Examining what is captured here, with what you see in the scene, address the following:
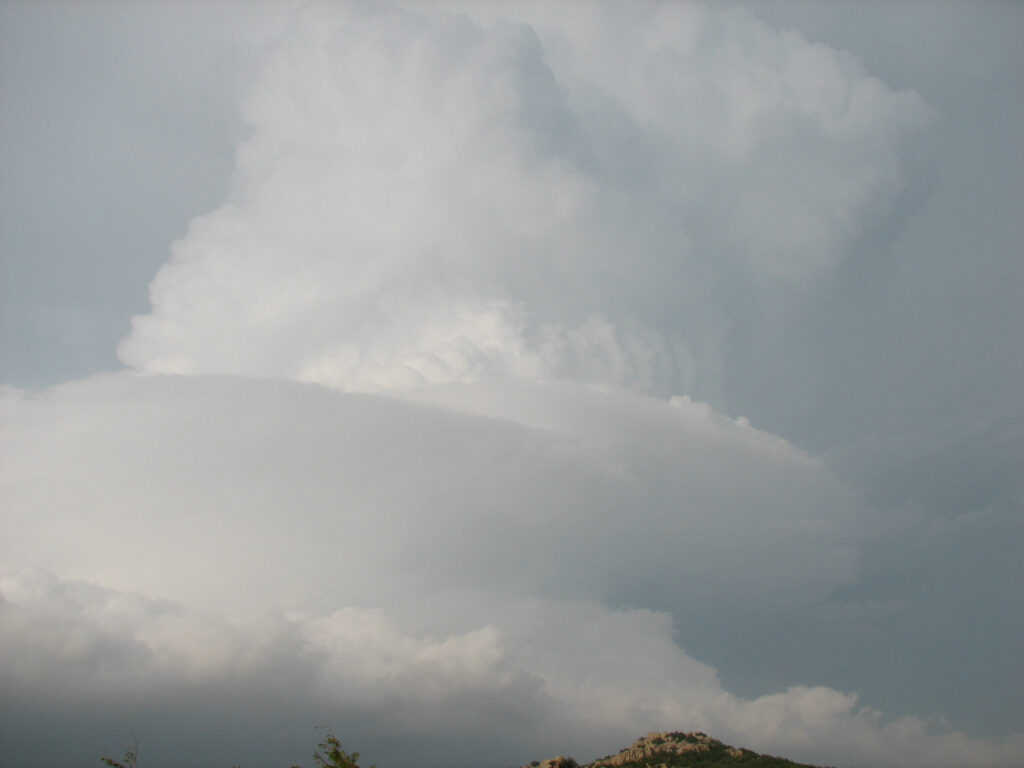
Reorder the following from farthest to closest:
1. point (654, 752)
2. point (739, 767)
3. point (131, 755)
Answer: point (654, 752)
point (739, 767)
point (131, 755)

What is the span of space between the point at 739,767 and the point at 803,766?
44.4ft

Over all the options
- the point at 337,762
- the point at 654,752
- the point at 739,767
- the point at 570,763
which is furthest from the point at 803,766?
the point at 337,762

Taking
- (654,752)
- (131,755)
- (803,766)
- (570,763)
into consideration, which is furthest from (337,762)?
(803,766)

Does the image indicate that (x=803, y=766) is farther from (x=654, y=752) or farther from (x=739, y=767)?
(x=654, y=752)

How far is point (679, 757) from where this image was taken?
14988 centimetres

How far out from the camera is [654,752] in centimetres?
15325

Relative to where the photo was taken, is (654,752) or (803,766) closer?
(803,766)

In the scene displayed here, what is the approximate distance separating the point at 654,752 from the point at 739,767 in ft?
63.8

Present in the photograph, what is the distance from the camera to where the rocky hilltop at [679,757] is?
476 feet

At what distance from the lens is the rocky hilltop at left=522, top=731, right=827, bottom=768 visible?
5709 inches

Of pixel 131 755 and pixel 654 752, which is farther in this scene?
pixel 654 752

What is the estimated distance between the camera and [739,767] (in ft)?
462

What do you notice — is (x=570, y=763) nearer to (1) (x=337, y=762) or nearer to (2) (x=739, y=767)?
(2) (x=739, y=767)

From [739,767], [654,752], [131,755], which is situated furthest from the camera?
[654,752]
